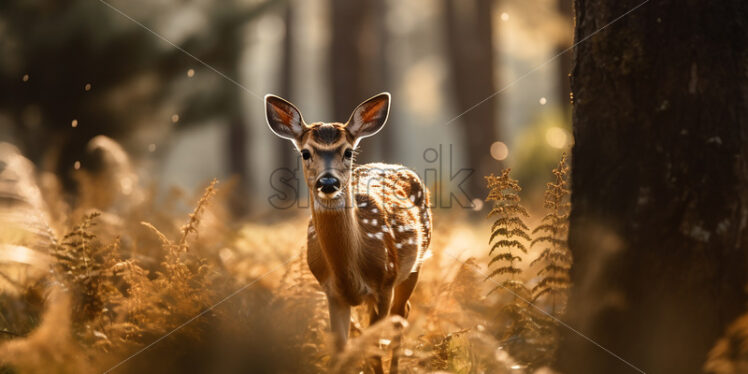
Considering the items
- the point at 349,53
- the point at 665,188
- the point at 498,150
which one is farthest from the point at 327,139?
the point at 498,150

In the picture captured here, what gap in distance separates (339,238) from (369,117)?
114 centimetres

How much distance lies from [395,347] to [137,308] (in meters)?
1.92

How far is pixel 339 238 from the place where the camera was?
5020 mm

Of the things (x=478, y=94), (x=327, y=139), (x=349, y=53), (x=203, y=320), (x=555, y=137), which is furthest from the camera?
(x=478, y=94)

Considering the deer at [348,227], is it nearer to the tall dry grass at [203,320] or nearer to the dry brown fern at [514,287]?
the tall dry grass at [203,320]

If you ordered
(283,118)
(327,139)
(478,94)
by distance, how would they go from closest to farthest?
(327,139) → (283,118) → (478,94)

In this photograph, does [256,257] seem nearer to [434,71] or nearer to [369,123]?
[369,123]

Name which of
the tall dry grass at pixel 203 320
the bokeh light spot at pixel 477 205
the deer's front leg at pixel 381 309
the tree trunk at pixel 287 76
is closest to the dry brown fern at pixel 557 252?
the tall dry grass at pixel 203 320

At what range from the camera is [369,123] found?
5.54 metres

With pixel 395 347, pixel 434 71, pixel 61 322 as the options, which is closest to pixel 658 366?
pixel 395 347

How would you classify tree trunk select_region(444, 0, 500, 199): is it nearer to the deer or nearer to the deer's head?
the deer

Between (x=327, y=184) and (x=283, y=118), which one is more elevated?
(x=283, y=118)

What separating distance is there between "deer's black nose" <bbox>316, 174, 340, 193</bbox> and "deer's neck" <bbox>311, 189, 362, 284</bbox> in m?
0.27

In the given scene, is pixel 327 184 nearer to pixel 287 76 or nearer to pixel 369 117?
pixel 369 117
